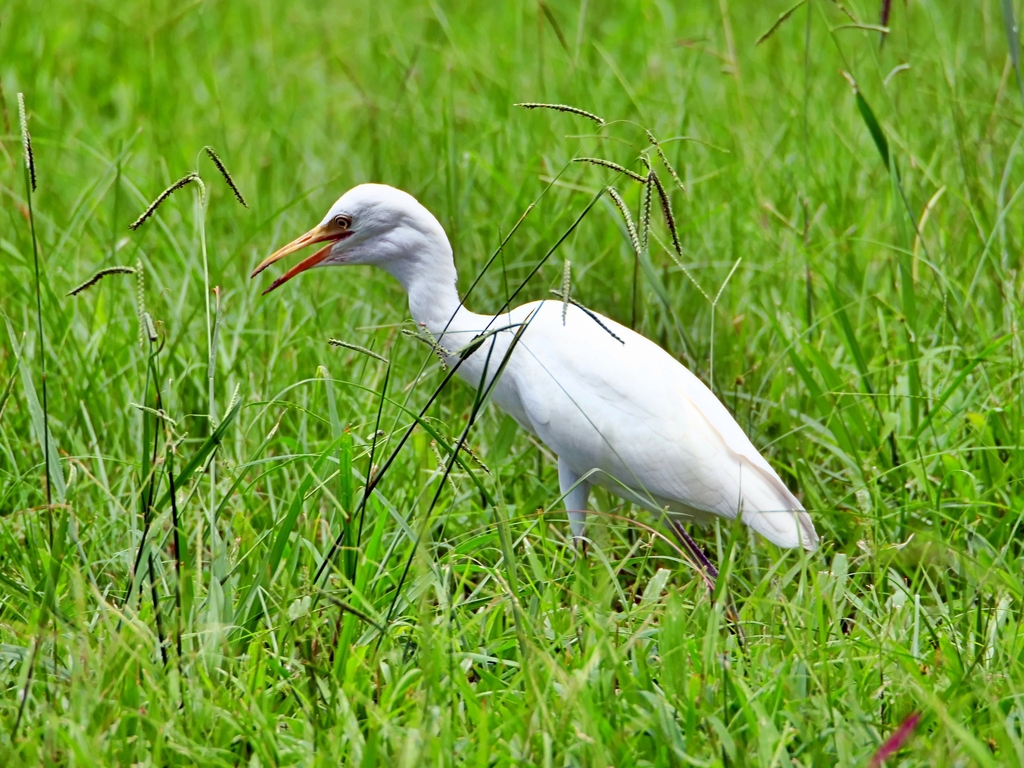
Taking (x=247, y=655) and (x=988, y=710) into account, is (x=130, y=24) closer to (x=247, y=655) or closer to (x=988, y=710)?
(x=247, y=655)

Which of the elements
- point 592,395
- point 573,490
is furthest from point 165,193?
point 573,490

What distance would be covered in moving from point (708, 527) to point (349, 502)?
50.1 inches

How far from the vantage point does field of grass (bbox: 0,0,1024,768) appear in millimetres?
2117

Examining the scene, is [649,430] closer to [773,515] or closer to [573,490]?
[573,490]

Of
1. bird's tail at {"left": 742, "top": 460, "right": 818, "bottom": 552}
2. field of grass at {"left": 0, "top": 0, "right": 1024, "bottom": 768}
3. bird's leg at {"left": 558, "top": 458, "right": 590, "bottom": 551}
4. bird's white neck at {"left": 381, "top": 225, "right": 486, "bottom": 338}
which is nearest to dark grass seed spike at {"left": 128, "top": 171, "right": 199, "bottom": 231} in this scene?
field of grass at {"left": 0, "top": 0, "right": 1024, "bottom": 768}

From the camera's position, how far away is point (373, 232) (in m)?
3.13

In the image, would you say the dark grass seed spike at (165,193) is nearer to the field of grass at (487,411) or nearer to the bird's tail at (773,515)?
the field of grass at (487,411)

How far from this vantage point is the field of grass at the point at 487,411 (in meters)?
2.12

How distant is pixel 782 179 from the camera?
15.1 feet

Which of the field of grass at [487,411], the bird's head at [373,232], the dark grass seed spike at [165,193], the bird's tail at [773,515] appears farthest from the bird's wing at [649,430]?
the dark grass seed spike at [165,193]

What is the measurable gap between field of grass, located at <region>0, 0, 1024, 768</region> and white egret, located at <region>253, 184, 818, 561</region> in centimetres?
13

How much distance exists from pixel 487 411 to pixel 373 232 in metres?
0.82

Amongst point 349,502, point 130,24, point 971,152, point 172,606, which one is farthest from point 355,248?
point 130,24

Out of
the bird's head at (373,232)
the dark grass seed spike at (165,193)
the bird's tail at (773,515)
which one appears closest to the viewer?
the dark grass seed spike at (165,193)
